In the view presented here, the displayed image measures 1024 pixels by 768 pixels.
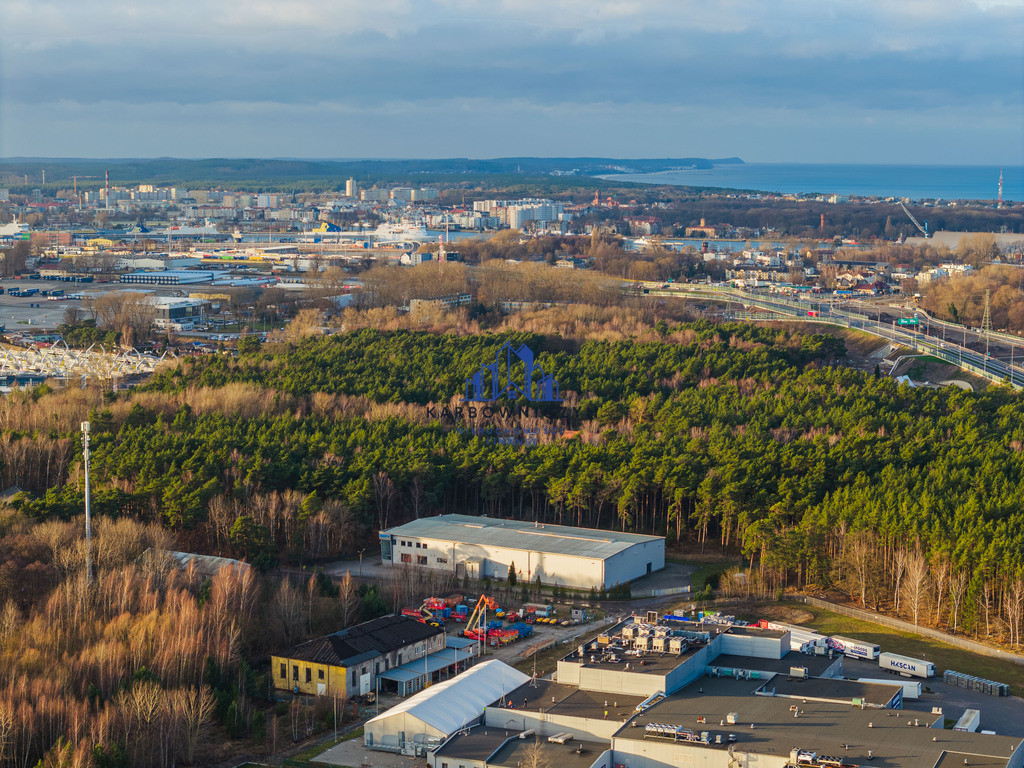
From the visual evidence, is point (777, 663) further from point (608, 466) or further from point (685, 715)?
point (608, 466)

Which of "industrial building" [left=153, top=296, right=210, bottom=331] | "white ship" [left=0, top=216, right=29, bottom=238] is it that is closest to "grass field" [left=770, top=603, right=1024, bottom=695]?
"industrial building" [left=153, top=296, right=210, bottom=331]

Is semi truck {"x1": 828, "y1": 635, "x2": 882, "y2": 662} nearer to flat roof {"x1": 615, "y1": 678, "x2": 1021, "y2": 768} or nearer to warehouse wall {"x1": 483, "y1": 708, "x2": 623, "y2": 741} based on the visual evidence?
flat roof {"x1": 615, "y1": 678, "x2": 1021, "y2": 768}

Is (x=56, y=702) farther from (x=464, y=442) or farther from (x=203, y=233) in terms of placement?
(x=203, y=233)

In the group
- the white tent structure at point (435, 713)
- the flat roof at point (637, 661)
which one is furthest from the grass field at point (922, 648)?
the white tent structure at point (435, 713)

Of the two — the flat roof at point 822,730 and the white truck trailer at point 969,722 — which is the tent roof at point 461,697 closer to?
the flat roof at point 822,730

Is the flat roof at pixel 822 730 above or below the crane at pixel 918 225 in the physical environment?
below

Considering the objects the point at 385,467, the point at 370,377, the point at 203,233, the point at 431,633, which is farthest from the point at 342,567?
the point at 203,233
